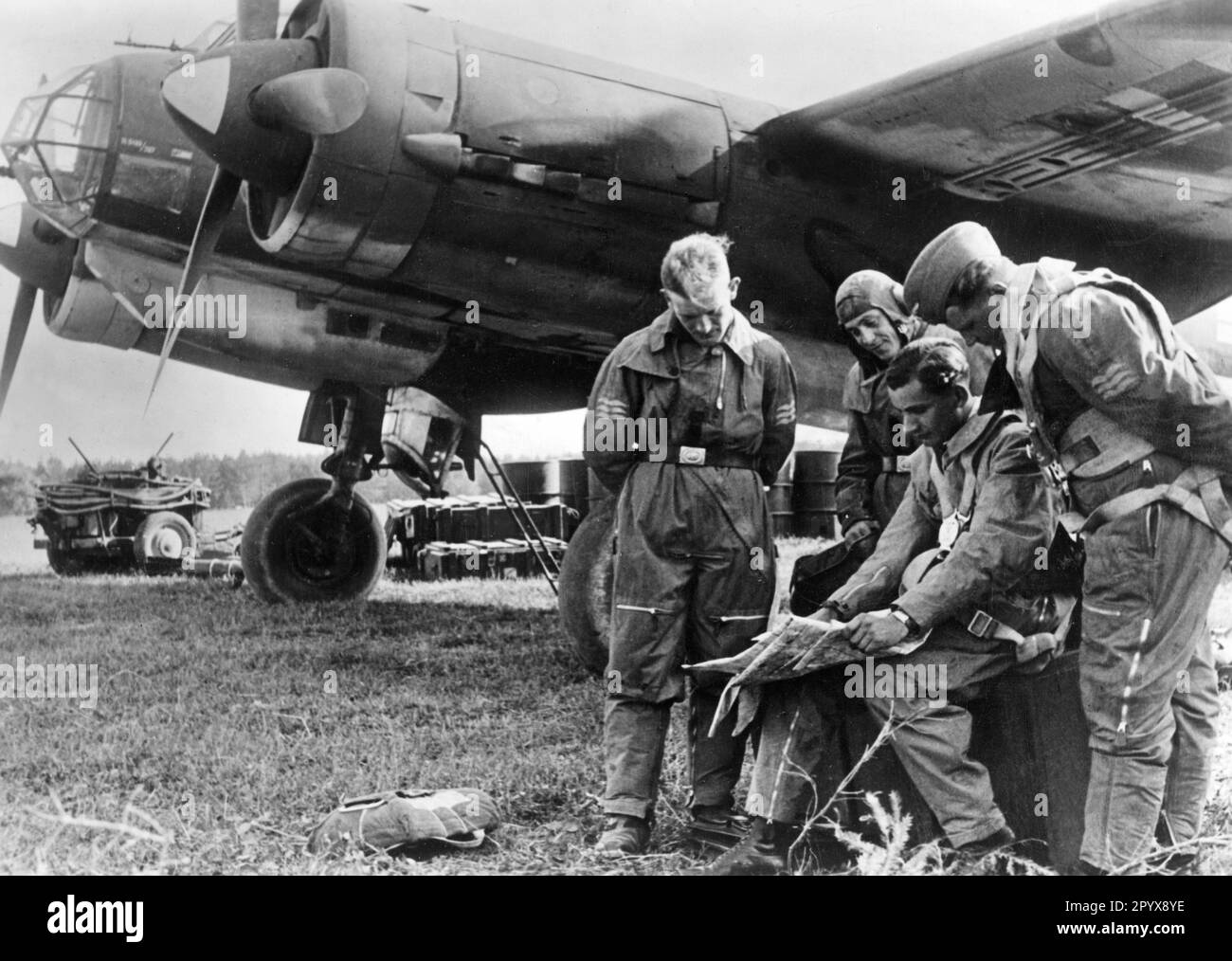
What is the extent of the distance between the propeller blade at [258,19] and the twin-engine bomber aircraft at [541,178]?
14mm

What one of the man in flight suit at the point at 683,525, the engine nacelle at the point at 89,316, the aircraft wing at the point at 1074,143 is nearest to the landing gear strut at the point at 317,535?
the engine nacelle at the point at 89,316

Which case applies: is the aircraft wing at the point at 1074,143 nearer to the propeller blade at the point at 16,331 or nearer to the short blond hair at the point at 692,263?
the short blond hair at the point at 692,263

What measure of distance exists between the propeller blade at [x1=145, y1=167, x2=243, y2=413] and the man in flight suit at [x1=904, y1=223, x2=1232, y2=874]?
175 inches

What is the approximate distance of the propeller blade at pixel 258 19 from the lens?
5.94 metres

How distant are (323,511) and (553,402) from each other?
192 centimetres

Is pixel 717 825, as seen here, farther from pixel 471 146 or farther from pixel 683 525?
pixel 471 146

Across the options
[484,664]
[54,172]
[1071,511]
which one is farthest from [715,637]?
[54,172]

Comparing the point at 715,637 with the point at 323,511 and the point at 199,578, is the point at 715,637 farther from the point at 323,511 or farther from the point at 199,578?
the point at 199,578

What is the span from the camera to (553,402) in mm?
8695

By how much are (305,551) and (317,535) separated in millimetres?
152

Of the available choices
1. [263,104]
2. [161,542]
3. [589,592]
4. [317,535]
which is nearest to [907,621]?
[589,592]

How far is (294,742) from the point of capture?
15.9ft
